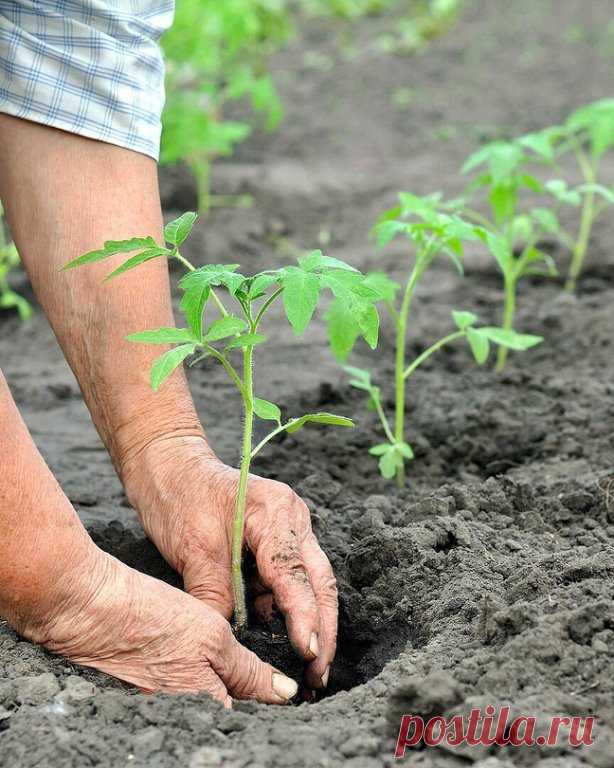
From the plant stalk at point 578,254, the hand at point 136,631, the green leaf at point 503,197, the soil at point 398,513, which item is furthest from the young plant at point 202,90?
the hand at point 136,631

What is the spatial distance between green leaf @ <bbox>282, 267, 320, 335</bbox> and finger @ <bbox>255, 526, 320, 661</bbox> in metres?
0.51

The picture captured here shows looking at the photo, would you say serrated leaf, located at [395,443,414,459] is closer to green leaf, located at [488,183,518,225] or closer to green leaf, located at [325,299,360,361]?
green leaf, located at [325,299,360,361]

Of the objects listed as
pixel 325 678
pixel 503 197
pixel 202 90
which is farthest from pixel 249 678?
pixel 202 90

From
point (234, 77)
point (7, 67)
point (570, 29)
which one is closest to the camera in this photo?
point (7, 67)

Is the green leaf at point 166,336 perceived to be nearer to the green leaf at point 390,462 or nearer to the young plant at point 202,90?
the green leaf at point 390,462

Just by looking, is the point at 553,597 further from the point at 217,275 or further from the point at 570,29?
the point at 570,29

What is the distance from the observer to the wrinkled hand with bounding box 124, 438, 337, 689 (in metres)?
2.11

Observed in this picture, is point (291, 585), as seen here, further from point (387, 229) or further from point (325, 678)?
point (387, 229)

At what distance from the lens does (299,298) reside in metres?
1.88

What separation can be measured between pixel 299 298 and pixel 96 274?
686mm

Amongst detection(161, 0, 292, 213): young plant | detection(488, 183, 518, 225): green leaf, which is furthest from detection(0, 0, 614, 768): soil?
detection(488, 183, 518, 225): green leaf

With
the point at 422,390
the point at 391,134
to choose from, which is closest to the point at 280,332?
the point at 422,390

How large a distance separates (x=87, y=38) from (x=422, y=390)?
157 cm

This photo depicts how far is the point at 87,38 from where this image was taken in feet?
8.07
